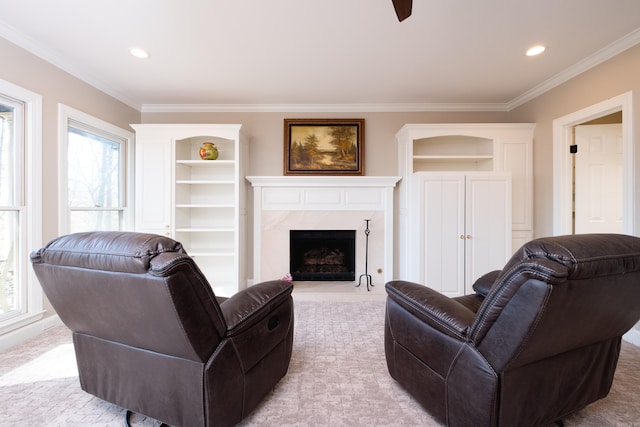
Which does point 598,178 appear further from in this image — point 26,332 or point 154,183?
point 26,332

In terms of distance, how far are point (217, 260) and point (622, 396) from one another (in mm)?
3986

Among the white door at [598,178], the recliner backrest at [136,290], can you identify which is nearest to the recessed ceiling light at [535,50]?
the white door at [598,178]

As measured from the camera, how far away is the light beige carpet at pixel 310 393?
1.45 m

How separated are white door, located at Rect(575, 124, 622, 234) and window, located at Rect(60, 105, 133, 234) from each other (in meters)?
5.23

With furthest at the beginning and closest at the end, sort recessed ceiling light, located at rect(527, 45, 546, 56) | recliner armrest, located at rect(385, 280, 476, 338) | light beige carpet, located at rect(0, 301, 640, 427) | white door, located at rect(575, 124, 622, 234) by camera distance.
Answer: white door, located at rect(575, 124, 622, 234) → recessed ceiling light, located at rect(527, 45, 546, 56) → light beige carpet, located at rect(0, 301, 640, 427) → recliner armrest, located at rect(385, 280, 476, 338)

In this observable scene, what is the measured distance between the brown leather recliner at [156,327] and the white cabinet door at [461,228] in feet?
7.97

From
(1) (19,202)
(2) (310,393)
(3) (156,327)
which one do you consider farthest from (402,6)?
(1) (19,202)

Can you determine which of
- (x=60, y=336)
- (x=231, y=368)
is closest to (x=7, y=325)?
(x=60, y=336)

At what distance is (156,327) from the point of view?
1.12 meters

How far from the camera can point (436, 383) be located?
1345 mm

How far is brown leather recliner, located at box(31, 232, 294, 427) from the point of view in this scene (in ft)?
3.50

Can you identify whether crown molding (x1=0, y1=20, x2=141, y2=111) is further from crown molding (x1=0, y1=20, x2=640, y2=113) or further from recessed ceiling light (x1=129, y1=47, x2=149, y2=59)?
recessed ceiling light (x1=129, y1=47, x2=149, y2=59)

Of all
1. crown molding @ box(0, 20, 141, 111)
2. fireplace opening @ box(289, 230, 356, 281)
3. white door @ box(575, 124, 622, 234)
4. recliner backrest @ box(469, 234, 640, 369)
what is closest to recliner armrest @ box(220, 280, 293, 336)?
recliner backrest @ box(469, 234, 640, 369)

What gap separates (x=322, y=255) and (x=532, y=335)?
130 inches
